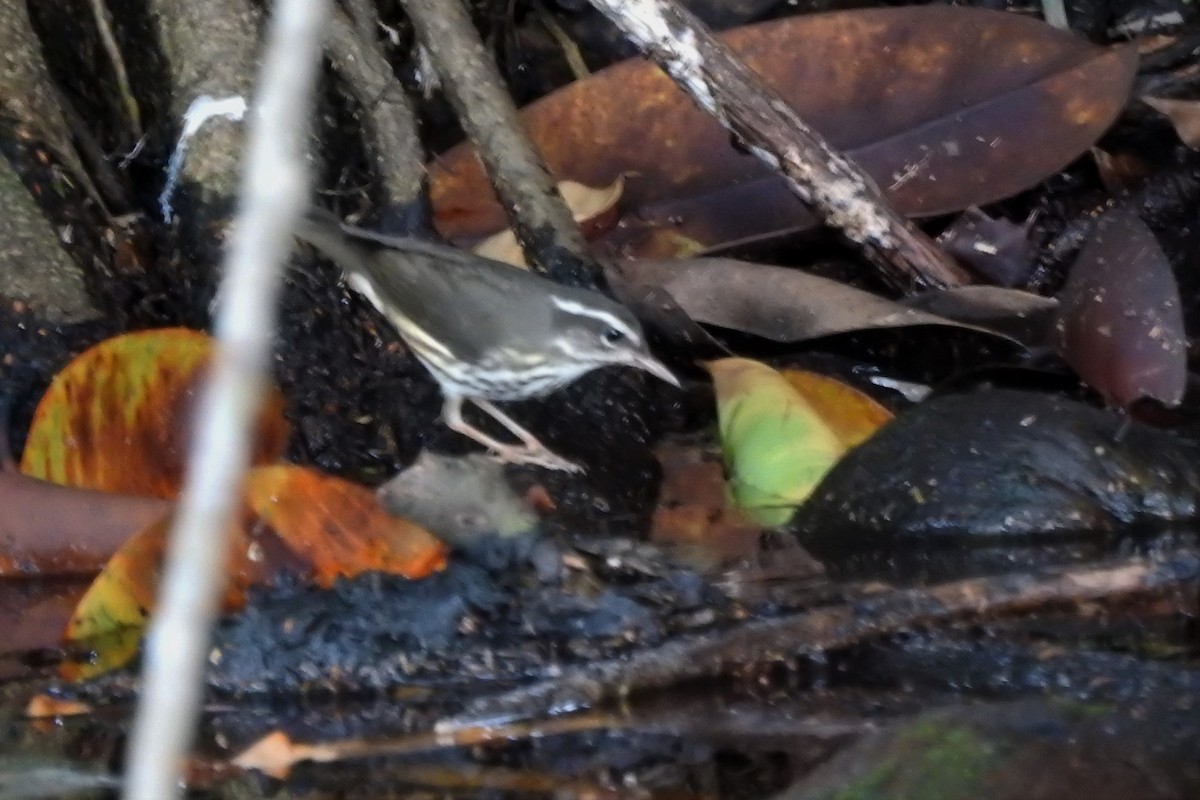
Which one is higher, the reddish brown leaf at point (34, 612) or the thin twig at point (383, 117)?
the thin twig at point (383, 117)

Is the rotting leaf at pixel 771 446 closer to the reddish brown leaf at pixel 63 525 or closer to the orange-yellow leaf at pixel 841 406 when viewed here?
the orange-yellow leaf at pixel 841 406

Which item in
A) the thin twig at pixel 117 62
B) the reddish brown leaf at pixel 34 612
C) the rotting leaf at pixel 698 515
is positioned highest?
the thin twig at pixel 117 62

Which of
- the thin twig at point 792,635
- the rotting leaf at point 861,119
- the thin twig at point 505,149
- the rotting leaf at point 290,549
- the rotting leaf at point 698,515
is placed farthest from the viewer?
the rotting leaf at point 861,119

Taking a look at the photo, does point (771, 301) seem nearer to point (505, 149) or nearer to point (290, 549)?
point (505, 149)

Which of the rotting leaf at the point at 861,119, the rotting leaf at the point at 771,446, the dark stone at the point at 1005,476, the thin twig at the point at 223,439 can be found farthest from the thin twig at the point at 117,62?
the thin twig at the point at 223,439

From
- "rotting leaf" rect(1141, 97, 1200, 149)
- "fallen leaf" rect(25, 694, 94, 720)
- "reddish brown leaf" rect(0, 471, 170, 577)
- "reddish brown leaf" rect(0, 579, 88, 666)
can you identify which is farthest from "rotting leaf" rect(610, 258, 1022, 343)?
"fallen leaf" rect(25, 694, 94, 720)

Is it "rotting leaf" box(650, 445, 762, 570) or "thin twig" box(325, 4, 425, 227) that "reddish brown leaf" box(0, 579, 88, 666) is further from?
"thin twig" box(325, 4, 425, 227)

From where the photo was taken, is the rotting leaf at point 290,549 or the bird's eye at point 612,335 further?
the bird's eye at point 612,335
